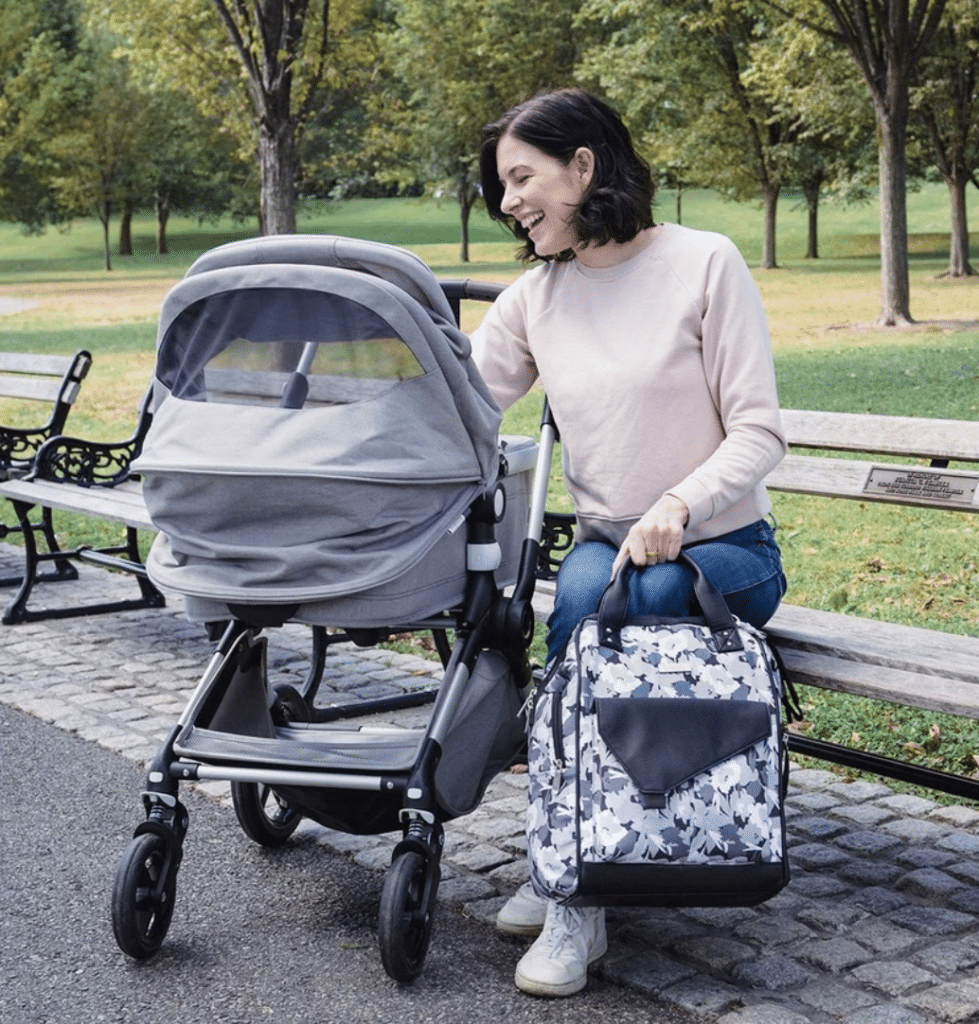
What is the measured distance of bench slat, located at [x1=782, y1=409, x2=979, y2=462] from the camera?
415 centimetres

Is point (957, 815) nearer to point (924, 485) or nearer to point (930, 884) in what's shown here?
point (930, 884)

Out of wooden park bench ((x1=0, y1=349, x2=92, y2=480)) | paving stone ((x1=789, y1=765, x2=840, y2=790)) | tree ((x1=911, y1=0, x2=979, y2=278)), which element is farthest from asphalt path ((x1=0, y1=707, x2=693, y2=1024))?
tree ((x1=911, y1=0, x2=979, y2=278))

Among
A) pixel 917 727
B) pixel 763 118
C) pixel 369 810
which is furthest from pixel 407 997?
pixel 763 118

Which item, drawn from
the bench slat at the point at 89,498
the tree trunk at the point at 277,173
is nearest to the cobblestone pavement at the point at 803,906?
the bench slat at the point at 89,498

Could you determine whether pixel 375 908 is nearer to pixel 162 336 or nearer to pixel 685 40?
pixel 162 336

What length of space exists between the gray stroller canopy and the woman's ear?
0.48 meters

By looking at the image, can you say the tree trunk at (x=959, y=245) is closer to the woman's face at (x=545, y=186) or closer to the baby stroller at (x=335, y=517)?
the woman's face at (x=545, y=186)

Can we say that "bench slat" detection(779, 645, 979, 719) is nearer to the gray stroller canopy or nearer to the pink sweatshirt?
the pink sweatshirt

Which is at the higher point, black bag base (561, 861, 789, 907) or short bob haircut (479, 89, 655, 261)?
short bob haircut (479, 89, 655, 261)

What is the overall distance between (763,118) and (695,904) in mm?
39054

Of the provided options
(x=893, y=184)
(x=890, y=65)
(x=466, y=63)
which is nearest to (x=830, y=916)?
(x=890, y=65)

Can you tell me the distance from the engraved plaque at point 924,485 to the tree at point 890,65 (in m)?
15.2

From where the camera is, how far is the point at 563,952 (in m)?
3.24

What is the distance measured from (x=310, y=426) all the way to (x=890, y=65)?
1716 centimetres
